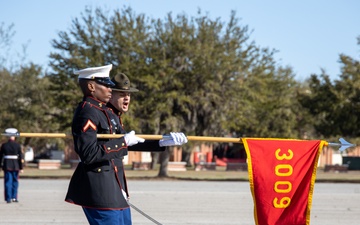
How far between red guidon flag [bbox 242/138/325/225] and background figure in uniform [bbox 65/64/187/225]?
1.30 meters

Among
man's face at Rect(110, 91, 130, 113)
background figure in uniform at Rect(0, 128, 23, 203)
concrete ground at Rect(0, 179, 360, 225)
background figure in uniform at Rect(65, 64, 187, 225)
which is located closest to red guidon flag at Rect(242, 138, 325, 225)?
man's face at Rect(110, 91, 130, 113)

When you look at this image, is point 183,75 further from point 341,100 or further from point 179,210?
point 179,210

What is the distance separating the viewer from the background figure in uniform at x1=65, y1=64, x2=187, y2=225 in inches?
263

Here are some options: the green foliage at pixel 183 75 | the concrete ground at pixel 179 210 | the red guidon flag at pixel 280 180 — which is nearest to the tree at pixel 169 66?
the green foliage at pixel 183 75

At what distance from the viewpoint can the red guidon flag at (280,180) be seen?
25.2 ft

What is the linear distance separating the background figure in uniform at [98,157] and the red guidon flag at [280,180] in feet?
4.27

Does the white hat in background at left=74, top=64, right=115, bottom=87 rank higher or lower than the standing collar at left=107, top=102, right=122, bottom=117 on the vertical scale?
higher

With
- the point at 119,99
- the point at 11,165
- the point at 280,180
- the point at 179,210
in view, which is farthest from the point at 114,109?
the point at 11,165

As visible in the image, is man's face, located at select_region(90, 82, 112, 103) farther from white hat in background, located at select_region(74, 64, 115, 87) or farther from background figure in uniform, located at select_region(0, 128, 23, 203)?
background figure in uniform, located at select_region(0, 128, 23, 203)

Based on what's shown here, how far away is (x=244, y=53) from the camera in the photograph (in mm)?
38344

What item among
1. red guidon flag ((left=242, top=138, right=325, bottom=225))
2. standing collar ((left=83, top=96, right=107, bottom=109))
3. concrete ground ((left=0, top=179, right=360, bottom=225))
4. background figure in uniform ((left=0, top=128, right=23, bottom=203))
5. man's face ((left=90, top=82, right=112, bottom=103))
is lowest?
concrete ground ((left=0, top=179, right=360, bottom=225))

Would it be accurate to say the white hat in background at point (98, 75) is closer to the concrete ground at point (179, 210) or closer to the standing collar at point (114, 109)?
the standing collar at point (114, 109)

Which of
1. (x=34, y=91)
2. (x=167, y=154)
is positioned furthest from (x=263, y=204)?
(x=34, y=91)

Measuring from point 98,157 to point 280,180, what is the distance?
1.94 m
